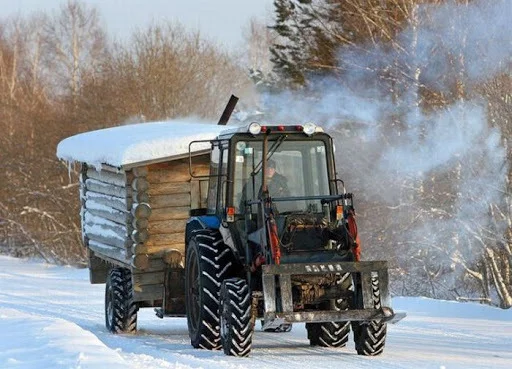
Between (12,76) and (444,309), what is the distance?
48621mm

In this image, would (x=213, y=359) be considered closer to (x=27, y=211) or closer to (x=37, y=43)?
(x=27, y=211)

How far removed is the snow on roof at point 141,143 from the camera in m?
13.9

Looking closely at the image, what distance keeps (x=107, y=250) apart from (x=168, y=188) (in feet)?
4.72

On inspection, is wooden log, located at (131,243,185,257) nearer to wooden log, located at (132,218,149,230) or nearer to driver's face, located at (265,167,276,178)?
wooden log, located at (132,218,149,230)

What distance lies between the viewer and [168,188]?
14.4m

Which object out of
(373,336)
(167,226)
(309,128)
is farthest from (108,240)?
(373,336)

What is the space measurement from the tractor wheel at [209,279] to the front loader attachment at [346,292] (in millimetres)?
887

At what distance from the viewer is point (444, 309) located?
16.5 metres

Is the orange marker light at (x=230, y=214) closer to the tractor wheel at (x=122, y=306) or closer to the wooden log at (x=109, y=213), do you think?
the wooden log at (x=109, y=213)

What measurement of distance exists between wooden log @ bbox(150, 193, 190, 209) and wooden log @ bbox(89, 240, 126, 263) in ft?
2.31

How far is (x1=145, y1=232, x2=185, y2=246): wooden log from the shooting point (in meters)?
14.0

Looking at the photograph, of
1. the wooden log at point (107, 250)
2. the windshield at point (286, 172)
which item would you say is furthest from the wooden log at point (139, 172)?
the windshield at point (286, 172)

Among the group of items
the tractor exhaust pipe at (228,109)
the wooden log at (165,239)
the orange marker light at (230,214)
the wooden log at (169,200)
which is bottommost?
the wooden log at (165,239)

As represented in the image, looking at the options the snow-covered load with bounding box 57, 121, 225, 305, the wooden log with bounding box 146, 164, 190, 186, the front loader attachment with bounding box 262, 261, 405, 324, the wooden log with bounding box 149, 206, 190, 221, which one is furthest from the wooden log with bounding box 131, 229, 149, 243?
the front loader attachment with bounding box 262, 261, 405, 324
